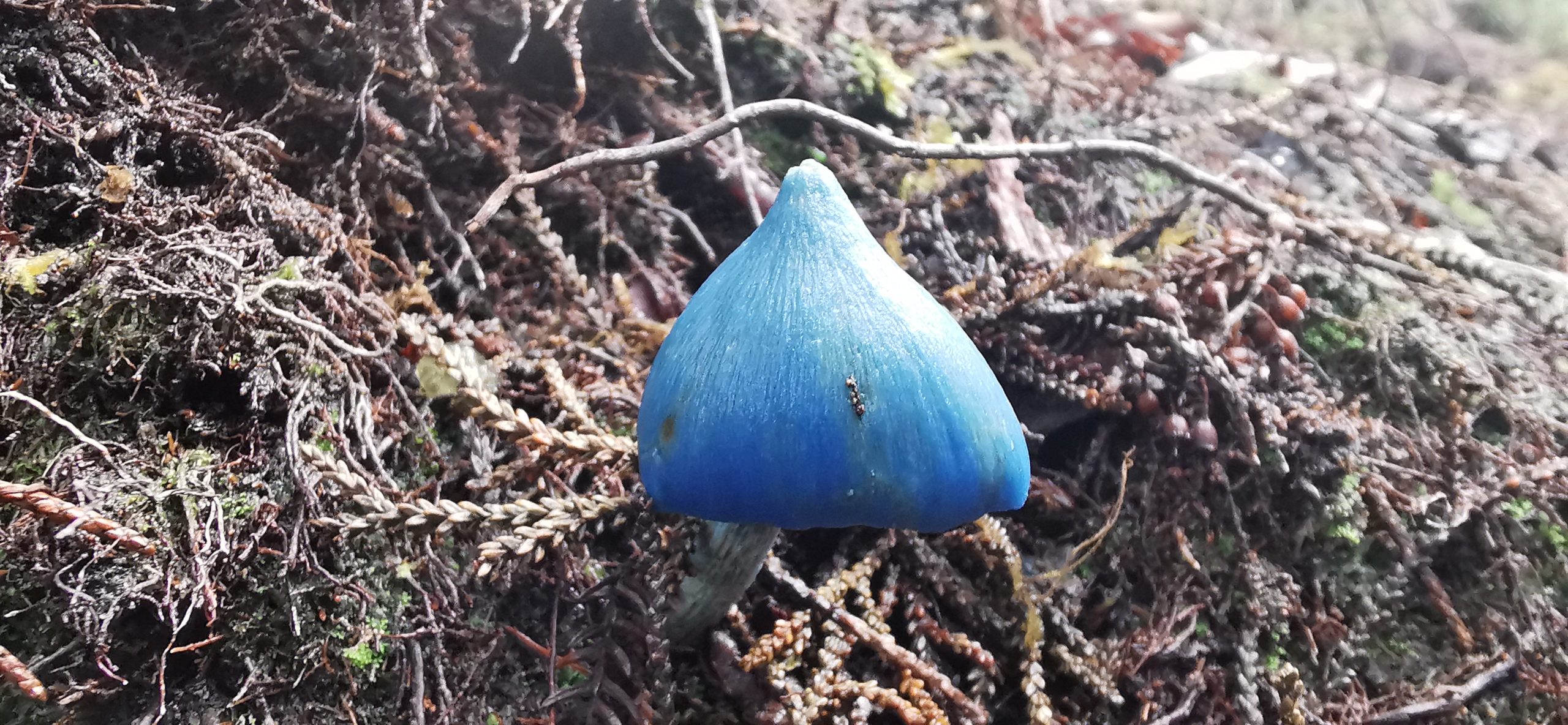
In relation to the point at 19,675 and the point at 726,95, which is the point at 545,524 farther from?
the point at 726,95

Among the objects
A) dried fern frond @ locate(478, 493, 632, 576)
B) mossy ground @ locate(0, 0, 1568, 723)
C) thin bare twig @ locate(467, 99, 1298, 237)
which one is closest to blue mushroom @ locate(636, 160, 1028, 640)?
dried fern frond @ locate(478, 493, 632, 576)

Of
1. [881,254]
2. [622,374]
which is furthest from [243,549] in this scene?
[881,254]

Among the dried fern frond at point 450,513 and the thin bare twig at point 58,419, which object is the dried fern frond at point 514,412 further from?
the thin bare twig at point 58,419

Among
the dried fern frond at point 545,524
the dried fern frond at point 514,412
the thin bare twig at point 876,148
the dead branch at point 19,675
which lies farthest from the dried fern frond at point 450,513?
the thin bare twig at point 876,148

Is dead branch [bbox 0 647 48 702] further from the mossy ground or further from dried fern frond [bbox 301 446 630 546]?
dried fern frond [bbox 301 446 630 546]

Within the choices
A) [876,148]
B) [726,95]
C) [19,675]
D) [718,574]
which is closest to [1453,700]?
[718,574]

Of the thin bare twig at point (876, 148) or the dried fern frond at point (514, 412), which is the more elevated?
the thin bare twig at point (876, 148)
